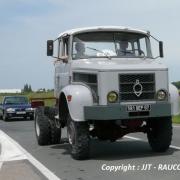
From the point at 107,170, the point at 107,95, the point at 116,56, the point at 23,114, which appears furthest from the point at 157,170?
the point at 23,114

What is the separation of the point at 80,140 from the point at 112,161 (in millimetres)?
788

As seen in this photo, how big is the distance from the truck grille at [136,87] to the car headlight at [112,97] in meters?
0.14

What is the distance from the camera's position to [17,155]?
13.1m

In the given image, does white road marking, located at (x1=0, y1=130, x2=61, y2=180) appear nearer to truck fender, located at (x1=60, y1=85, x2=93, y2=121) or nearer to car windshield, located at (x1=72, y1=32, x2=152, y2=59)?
truck fender, located at (x1=60, y1=85, x2=93, y2=121)

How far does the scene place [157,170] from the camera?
9.88 meters

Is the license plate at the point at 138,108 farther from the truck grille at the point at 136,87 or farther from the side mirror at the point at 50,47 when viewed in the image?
the side mirror at the point at 50,47

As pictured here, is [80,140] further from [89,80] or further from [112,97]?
[89,80]

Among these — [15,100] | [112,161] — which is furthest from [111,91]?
[15,100]

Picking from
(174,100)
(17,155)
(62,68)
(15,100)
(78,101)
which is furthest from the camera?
(15,100)

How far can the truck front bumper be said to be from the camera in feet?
36.4

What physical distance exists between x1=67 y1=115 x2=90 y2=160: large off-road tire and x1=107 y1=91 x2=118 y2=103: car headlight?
30.3 inches

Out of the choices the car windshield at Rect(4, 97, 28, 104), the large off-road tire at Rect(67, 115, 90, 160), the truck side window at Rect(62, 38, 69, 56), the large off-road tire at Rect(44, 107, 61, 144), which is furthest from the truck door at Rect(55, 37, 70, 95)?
the car windshield at Rect(4, 97, 28, 104)

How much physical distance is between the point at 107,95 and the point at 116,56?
5.22 ft

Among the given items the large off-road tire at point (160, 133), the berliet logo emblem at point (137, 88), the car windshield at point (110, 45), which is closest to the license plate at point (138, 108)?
the berliet logo emblem at point (137, 88)
